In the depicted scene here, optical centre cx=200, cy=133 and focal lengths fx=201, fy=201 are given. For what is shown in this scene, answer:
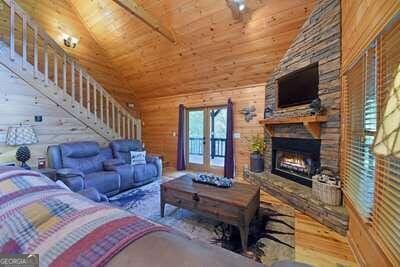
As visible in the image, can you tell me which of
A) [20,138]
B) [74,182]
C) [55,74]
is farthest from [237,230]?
[55,74]

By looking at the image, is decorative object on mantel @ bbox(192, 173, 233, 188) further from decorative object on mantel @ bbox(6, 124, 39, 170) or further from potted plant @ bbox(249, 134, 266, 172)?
decorative object on mantel @ bbox(6, 124, 39, 170)

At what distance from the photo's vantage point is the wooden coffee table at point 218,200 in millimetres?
2164

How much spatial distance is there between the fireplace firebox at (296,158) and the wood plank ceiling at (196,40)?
1605mm

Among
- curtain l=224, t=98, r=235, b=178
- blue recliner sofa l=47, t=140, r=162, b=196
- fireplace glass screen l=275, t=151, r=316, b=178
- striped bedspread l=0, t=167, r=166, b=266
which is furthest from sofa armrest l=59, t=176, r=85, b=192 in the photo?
fireplace glass screen l=275, t=151, r=316, b=178

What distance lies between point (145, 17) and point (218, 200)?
3.65 m

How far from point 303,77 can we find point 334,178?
5.73ft

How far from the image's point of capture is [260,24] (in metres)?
3.49

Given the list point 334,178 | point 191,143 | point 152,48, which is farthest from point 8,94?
point 334,178

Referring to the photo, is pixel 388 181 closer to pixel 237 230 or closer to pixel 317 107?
pixel 237 230

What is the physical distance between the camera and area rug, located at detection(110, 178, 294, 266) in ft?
6.94

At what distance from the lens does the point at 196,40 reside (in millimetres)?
4211

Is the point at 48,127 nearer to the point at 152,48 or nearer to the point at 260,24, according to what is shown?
the point at 152,48

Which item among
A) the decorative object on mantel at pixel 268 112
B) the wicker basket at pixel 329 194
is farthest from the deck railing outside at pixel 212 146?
the wicker basket at pixel 329 194

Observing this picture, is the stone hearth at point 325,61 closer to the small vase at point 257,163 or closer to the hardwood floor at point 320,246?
the hardwood floor at point 320,246
